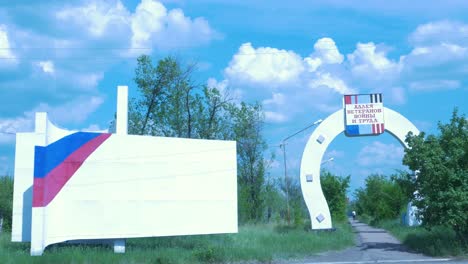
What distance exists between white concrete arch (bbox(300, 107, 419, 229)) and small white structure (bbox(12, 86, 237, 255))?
21.5 ft

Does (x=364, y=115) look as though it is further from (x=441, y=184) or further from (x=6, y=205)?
(x=6, y=205)

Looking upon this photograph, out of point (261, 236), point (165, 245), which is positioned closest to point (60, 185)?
point (165, 245)

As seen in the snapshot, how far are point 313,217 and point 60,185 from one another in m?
14.4

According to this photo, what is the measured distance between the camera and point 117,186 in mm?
23000

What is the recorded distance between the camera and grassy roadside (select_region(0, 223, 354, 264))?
2111 cm

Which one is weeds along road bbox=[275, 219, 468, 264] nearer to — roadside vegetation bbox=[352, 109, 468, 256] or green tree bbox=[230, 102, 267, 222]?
roadside vegetation bbox=[352, 109, 468, 256]

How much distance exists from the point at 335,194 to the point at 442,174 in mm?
24832

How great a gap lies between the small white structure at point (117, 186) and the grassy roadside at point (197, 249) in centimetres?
76

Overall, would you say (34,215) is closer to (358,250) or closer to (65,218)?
(65,218)

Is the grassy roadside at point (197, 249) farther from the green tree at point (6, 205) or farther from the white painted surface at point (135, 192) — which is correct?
the green tree at point (6, 205)

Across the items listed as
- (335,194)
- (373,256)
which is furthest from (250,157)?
(373,256)

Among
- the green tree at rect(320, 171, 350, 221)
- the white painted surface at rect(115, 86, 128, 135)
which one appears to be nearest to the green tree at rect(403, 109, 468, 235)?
the white painted surface at rect(115, 86, 128, 135)

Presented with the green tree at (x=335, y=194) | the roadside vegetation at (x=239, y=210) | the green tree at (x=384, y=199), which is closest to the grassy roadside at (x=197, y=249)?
the roadside vegetation at (x=239, y=210)

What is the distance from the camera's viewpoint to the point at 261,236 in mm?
28234
